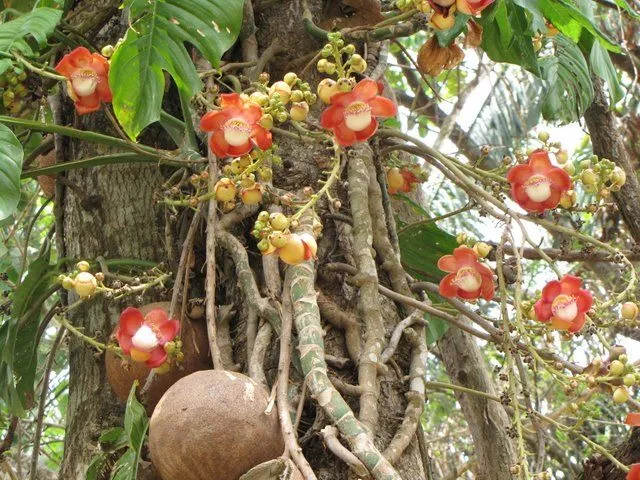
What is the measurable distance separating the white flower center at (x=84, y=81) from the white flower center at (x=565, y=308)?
32.1 inches

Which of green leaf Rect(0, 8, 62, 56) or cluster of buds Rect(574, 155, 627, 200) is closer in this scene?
cluster of buds Rect(574, 155, 627, 200)

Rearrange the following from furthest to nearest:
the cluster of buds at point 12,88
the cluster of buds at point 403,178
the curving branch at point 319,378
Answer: the cluster of buds at point 403,178
the cluster of buds at point 12,88
the curving branch at point 319,378

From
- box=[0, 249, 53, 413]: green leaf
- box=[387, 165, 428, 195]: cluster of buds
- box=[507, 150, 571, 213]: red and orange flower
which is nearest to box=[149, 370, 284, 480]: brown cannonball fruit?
box=[507, 150, 571, 213]: red and orange flower

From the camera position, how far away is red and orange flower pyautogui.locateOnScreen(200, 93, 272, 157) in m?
1.35

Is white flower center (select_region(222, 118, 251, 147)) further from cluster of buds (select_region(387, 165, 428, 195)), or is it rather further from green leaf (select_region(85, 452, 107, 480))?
cluster of buds (select_region(387, 165, 428, 195))

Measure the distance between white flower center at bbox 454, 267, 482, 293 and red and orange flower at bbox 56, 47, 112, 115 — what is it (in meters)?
0.65

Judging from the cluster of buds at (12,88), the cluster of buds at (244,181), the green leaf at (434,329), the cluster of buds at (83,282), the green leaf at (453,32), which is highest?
the cluster of buds at (12,88)

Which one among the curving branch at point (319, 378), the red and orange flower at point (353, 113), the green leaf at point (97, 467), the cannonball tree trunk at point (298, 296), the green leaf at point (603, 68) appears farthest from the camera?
the green leaf at point (603, 68)

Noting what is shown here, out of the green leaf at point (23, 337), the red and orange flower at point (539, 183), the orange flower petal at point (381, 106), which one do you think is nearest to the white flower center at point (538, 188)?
the red and orange flower at point (539, 183)

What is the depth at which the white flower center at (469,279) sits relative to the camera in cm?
142

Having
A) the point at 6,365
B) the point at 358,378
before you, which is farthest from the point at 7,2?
the point at 358,378

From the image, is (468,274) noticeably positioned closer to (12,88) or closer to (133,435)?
(133,435)

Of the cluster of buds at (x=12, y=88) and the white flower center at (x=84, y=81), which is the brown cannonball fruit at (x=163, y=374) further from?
the cluster of buds at (x=12, y=88)

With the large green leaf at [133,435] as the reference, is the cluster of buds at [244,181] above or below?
above
